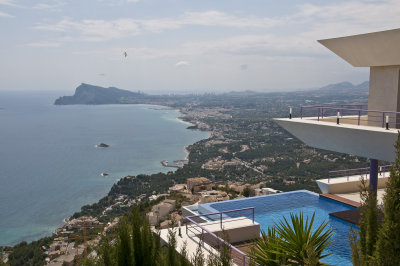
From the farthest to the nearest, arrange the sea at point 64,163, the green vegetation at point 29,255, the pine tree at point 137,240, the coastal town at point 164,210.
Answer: the sea at point 64,163
the green vegetation at point 29,255
the coastal town at point 164,210
the pine tree at point 137,240

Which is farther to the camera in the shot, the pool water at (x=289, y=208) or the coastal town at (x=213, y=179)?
the coastal town at (x=213, y=179)

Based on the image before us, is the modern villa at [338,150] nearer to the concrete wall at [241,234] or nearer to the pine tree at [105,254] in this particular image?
the concrete wall at [241,234]

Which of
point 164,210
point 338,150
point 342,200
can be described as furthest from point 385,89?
point 164,210

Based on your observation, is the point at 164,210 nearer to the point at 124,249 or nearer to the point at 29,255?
the point at 29,255

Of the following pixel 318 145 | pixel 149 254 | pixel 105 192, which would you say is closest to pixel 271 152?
pixel 105 192

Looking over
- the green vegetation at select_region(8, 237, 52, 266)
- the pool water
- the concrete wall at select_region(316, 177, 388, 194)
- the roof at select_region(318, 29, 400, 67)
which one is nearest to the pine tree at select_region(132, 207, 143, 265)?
the pool water

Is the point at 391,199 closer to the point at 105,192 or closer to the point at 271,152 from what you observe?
the point at 105,192

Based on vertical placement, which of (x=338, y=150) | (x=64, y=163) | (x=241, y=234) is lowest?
(x=64, y=163)

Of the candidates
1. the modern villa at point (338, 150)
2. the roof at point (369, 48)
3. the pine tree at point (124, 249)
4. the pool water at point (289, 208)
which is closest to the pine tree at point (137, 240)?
the pine tree at point (124, 249)
